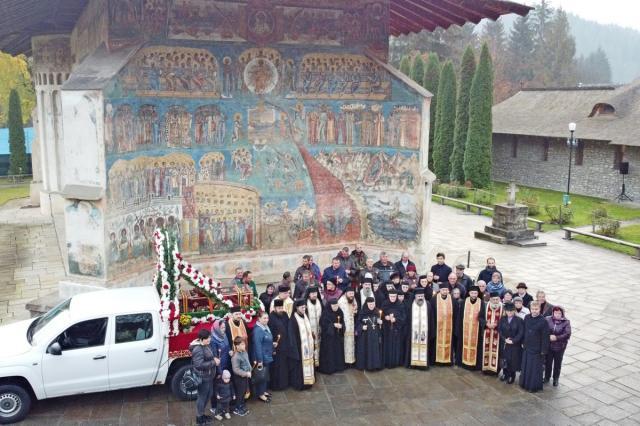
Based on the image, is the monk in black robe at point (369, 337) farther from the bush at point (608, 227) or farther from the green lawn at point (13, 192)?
the green lawn at point (13, 192)

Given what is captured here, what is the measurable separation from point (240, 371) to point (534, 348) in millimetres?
4781

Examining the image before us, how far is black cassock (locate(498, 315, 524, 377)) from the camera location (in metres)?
10.3

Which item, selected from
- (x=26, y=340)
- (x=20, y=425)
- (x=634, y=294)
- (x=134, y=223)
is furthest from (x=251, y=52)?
(x=634, y=294)

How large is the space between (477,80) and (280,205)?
836 inches

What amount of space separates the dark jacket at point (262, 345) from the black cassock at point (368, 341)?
6.03ft

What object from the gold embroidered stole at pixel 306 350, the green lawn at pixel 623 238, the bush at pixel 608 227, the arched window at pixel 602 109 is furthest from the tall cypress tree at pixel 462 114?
the gold embroidered stole at pixel 306 350

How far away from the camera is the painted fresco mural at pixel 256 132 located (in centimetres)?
1333

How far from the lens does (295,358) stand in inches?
398

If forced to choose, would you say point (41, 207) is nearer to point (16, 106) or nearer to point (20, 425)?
point (16, 106)

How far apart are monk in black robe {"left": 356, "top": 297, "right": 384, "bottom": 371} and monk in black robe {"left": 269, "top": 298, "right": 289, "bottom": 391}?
1.45 meters

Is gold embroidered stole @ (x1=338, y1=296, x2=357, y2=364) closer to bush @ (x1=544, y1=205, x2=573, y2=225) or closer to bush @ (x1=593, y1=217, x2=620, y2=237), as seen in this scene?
bush @ (x1=593, y1=217, x2=620, y2=237)

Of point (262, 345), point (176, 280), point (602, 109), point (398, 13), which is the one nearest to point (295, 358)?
point (262, 345)

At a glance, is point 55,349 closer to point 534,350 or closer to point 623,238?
point 534,350

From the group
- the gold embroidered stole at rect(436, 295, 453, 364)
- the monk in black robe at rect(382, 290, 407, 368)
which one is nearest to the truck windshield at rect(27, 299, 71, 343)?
the monk in black robe at rect(382, 290, 407, 368)
